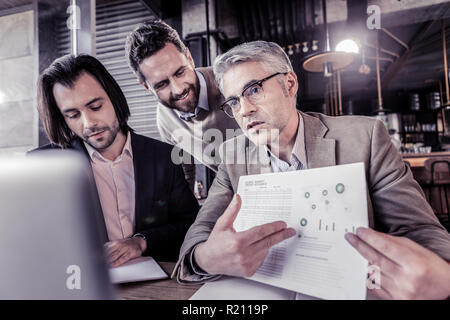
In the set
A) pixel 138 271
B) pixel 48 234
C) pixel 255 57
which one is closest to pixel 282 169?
pixel 255 57

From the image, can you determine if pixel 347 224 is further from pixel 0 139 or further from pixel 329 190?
pixel 0 139

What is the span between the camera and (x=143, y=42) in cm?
143

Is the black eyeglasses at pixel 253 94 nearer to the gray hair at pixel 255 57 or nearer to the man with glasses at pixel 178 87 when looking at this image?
the gray hair at pixel 255 57

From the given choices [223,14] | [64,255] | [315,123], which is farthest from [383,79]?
[64,255]

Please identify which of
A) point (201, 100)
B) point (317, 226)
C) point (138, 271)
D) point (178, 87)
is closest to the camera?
point (317, 226)

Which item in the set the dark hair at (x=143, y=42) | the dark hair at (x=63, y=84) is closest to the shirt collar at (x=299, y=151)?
the dark hair at (x=63, y=84)

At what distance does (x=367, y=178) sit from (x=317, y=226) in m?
→ 0.50

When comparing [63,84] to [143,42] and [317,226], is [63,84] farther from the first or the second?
[317,226]

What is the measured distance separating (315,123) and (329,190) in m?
0.55

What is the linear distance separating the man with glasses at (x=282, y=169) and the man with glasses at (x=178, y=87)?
0.45 metres

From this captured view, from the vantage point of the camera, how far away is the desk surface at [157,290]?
671 millimetres

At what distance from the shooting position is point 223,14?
11.6 feet

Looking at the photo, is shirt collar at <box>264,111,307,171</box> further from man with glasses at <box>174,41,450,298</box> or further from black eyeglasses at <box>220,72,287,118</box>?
black eyeglasses at <box>220,72,287,118</box>

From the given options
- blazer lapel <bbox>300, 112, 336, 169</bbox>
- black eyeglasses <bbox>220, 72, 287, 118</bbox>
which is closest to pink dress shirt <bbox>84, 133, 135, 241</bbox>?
black eyeglasses <bbox>220, 72, 287, 118</bbox>
